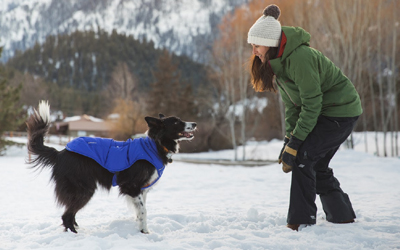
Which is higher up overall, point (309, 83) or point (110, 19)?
point (110, 19)

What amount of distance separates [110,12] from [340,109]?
131 meters

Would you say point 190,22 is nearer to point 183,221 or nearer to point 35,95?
point 35,95

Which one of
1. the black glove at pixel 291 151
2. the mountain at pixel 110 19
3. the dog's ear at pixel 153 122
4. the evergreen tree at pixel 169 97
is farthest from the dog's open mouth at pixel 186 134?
the mountain at pixel 110 19

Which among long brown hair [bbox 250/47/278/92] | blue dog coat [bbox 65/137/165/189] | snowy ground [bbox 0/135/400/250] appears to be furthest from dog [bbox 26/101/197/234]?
long brown hair [bbox 250/47/278/92]

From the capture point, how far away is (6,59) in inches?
3716

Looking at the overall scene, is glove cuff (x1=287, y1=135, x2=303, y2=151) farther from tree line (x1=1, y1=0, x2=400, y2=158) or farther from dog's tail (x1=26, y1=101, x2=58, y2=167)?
dog's tail (x1=26, y1=101, x2=58, y2=167)

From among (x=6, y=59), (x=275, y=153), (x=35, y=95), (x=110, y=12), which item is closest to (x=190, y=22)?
(x=110, y=12)

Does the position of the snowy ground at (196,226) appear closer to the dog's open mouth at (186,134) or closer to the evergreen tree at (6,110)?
the dog's open mouth at (186,134)

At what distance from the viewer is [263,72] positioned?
3.36 m

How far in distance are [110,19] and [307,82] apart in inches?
4961

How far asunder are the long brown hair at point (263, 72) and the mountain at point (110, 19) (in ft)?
308

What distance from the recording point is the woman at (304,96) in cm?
296

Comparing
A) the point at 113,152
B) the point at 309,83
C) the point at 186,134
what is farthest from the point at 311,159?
the point at 113,152

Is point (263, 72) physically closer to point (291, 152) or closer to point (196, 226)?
point (291, 152)
